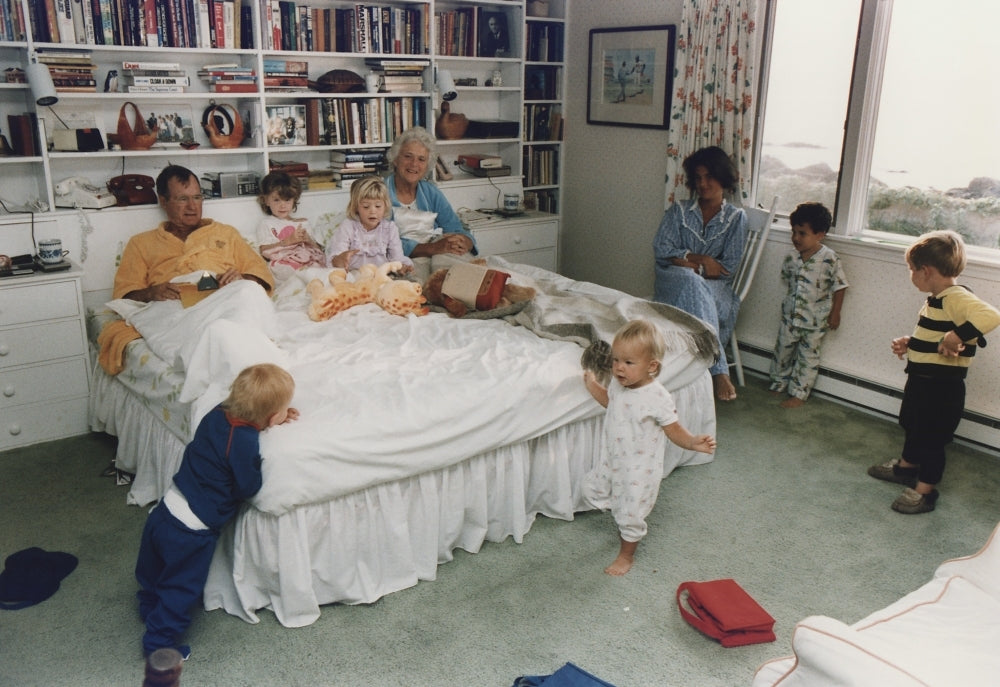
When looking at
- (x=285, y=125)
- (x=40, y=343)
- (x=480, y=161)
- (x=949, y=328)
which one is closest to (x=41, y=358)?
(x=40, y=343)

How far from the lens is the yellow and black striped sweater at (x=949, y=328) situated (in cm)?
280

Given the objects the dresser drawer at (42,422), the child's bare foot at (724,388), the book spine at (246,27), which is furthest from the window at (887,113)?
the dresser drawer at (42,422)

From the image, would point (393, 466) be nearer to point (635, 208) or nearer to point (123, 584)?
point (123, 584)

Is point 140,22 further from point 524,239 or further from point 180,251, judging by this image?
point 524,239

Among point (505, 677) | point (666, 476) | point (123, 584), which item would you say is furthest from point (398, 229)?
point (505, 677)

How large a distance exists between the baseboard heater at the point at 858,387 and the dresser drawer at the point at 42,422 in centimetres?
329

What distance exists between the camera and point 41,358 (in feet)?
10.8

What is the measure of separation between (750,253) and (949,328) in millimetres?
1339

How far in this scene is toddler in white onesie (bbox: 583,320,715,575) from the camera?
239cm

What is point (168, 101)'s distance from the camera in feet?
12.8

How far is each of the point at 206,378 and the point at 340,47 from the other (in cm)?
244

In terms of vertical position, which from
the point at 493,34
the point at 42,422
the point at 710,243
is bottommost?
the point at 42,422

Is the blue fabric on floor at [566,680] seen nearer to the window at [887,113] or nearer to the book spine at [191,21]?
the window at [887,113]

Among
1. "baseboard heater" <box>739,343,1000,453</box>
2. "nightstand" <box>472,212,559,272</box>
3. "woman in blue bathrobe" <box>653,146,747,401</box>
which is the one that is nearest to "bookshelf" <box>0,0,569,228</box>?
"nightstand" <box>472,212,559,272</box>
